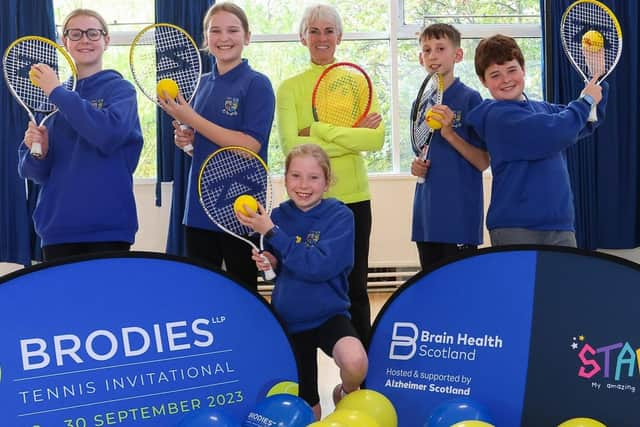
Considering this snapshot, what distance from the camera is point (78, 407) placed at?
1.91m

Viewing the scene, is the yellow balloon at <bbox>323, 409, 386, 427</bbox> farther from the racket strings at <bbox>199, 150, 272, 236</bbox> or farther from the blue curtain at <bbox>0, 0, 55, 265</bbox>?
the blue curtain at <bbox>0, 0, 55, 265</bbox>

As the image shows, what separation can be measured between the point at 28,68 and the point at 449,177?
5.14 feet

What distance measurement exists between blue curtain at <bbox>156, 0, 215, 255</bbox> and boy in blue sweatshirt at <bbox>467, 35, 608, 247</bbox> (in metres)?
2.62

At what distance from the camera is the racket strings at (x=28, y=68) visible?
96.9 inches

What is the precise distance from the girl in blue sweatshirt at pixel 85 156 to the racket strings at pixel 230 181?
261 millimetres

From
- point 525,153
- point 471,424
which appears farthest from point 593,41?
point 471,424

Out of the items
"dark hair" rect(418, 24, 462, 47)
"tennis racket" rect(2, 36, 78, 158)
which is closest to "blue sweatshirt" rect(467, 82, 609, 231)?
"dark hair" rect(418, 24, 462, 47)

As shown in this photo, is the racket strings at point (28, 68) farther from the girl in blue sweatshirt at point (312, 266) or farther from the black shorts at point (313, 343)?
the black shorts at point (313, 343)

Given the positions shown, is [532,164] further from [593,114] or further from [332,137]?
[332,137]

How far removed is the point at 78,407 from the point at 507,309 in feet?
3.96

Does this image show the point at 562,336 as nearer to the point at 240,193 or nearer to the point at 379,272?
the point at 240,193

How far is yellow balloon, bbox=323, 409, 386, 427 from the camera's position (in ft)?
6.38

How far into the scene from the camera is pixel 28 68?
262cm

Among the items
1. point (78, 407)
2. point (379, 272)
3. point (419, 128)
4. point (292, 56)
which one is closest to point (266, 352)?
point (78, 407)
